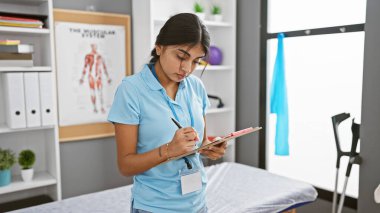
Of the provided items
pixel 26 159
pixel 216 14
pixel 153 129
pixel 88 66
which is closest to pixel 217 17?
pixel 216 14

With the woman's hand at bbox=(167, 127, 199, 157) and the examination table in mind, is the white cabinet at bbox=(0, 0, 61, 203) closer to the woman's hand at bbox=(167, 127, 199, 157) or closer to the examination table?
the examination table

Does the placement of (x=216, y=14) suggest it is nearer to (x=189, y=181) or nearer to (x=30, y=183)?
(x=30, y=183)

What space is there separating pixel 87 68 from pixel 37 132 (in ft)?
1.89

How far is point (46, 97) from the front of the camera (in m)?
2.12

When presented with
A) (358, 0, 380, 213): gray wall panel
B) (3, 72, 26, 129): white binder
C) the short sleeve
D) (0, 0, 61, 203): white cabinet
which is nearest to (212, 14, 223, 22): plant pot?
(358, 0, 380, 213): gray wall panel

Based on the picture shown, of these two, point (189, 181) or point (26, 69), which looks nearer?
point (189, 181)

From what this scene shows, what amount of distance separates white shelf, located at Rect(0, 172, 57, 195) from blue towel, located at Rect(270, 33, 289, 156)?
1.69 metres

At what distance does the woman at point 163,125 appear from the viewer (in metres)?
1.03

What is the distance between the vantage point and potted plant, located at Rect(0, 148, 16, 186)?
2070 millimetres

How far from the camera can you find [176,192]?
1.11 meters

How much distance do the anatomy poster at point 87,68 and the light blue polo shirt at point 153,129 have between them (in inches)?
59.1

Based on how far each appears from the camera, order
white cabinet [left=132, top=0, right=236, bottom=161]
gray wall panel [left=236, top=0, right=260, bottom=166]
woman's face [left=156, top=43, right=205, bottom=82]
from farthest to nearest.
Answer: gray wall panel [left=236, top=0, right=260, bottom=166], white cabinet [left=132, top=0, right=236, bottom=161], woman's face [left=156, top=43, right=205, bottom=82]

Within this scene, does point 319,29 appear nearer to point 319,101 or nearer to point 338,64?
point 338,64

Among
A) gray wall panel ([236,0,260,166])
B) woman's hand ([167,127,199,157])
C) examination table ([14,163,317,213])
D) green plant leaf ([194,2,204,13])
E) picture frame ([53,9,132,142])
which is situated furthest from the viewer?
gray wall panel ([236,0,260,166])
